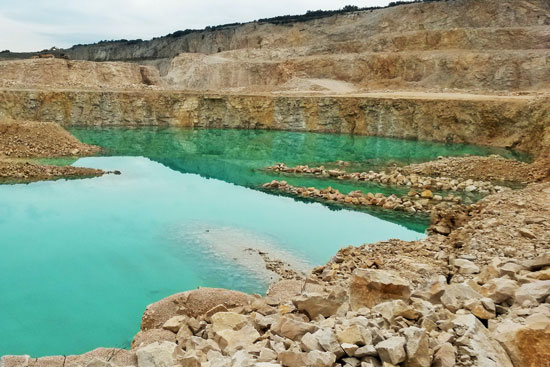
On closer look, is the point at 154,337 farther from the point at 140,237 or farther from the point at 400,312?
the point at 140,237

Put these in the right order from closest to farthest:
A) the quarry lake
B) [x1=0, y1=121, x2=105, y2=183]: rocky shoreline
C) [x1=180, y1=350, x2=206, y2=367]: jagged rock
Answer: [x1=180, y1=350, x2=206, y2=367]: jagged rock
the quarry lake
[x1=0, y1=121, x2=105, y2=183]: rocky shoreline

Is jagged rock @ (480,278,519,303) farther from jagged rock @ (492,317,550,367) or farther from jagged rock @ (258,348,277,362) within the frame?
jagged rock @ (258,348,277,362)

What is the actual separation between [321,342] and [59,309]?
6732 mm

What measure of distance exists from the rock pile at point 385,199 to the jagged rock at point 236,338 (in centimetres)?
1234

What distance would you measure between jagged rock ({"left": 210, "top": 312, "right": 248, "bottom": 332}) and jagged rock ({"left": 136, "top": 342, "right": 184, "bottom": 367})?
78 centimetres

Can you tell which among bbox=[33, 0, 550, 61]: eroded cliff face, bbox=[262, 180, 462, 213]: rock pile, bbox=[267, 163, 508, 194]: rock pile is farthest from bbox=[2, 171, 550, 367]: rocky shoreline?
bbox=[33, 0, 550, 61]: eroded cliff face

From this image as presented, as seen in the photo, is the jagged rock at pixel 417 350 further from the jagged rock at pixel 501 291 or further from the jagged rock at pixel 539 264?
the jagged rock at pixel 539 264

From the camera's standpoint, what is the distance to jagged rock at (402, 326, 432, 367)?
3973 mm

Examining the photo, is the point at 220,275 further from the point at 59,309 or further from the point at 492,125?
the point at 492,125

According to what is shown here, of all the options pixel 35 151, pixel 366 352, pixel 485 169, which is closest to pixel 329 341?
pixel 366 352

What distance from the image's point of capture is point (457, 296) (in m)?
5.34

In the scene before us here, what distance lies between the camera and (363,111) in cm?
3894

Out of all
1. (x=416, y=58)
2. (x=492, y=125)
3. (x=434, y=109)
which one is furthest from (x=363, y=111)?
(x=416, y=58)

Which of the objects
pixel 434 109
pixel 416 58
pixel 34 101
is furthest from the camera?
pixel 416 58
